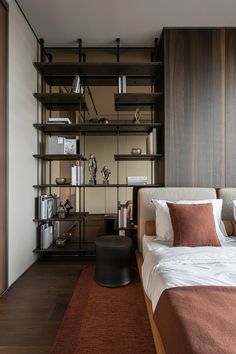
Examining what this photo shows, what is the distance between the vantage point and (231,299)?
38.4 inches

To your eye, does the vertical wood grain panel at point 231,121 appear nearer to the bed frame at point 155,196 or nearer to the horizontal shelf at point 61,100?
the bed frame at point 155,196

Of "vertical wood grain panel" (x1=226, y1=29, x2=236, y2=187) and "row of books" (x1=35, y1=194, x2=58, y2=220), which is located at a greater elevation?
"vertical wood grain panel" (x1=226, y1=29, x2=236, y2=187)

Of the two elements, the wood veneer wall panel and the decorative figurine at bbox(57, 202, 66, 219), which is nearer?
the wood veneer wall panel

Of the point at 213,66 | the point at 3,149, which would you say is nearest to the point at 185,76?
the point at 213,66

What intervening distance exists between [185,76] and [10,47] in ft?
6.45

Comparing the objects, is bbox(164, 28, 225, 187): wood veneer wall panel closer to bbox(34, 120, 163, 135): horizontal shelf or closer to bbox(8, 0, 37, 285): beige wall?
bbox(34, 120, 163, 135): horizontal shelf

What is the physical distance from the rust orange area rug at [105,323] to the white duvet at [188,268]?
30 cm

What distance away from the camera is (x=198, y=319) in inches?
33.9

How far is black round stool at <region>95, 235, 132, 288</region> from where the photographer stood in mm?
2126

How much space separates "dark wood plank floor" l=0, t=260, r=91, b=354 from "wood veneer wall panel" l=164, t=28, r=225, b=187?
1.64 meters

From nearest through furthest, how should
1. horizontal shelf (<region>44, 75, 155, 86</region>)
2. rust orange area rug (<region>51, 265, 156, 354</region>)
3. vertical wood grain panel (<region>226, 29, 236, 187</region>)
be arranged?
rust orange area rug (<region>51, 265, 156, 354</region>) < vertical wood grain panel (<region>226, 29, 236, 187</region>) < horizontal shelf (<region>44, 75, 155, 86</region>)

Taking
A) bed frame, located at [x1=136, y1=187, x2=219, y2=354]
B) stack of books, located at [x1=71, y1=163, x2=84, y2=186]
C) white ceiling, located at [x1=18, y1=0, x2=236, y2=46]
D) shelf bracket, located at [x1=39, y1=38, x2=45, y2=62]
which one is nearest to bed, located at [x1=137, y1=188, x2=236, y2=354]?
bed frame, located at [x1=136, y1=187, x2=219, y2=354]

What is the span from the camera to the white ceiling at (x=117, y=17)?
2348 mm

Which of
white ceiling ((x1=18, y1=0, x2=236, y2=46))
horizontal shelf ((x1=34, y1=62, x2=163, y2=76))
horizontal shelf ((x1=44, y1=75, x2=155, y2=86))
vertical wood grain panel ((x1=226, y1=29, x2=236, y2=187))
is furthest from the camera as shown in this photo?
horizontal shelf ((x1=44, y1=75, x2=155, y2=86))
